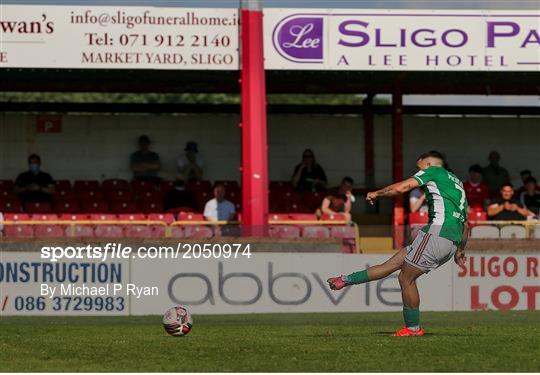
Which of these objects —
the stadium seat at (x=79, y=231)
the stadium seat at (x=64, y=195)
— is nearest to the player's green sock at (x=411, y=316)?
the stadium seat at (x=79, y=231)

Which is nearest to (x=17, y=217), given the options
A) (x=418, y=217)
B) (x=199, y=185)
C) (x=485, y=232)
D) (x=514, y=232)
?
(x=199, y=185)

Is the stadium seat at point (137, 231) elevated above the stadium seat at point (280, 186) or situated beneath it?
situated beneath

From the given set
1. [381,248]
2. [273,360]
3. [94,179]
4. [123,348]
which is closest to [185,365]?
[273,360]

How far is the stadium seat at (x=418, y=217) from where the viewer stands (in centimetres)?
2467

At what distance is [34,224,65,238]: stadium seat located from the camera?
22031mm

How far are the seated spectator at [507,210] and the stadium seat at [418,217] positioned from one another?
4.11 feet

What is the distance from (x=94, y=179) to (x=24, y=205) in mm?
4382

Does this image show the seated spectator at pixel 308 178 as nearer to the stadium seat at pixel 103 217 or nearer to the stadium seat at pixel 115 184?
the stadium seat at pixel 115 184

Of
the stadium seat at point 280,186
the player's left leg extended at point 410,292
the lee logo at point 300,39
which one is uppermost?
the lee logo at point 300,39

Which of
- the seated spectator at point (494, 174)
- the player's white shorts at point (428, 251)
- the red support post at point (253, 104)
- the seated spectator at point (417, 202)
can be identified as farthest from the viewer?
the seated spectator at point (494, 174)

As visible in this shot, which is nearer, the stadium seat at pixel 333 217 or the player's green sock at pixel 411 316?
the player's green sock at pixel 411 316

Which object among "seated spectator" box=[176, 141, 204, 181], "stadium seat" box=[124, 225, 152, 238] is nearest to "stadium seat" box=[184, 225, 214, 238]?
"stadium seat" box=[124, 225, 152, 238]

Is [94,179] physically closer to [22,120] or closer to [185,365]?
[22,120]

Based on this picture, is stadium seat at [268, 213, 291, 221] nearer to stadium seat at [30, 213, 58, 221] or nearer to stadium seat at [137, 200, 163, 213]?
stadium seat at [137, 200, 163, 213]
